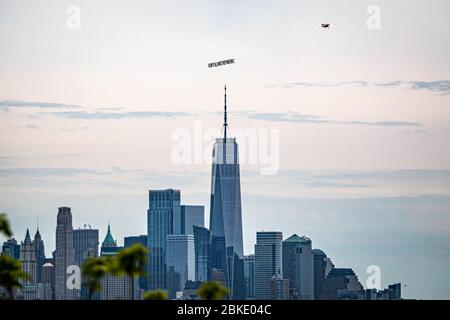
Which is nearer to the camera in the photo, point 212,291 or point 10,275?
point 212,291

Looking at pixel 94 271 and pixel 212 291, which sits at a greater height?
pixel 94 271

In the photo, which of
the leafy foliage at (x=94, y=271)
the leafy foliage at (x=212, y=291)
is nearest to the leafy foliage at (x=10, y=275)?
the leafy foliage at (x=94, y=271)

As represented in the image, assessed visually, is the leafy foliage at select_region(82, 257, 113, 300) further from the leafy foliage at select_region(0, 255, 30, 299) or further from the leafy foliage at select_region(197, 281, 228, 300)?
the leafy foliage at select_region(197, 281, 228, 300)

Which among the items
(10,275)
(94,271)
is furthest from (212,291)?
(10,275)

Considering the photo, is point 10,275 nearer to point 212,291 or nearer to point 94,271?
point 94,271

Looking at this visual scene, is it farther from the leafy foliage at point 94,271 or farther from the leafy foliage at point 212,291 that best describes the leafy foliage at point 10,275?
the leafy foliage at point 212,291

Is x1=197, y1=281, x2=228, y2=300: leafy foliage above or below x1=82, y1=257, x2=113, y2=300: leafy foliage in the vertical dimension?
below

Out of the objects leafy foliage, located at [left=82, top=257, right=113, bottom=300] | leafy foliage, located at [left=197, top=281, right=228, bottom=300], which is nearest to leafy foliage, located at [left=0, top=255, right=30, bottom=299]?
leafy foliage, located at [left=82, top=257, right=113, bottom=300]

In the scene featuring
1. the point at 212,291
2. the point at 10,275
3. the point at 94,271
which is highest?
the point at 94,271
